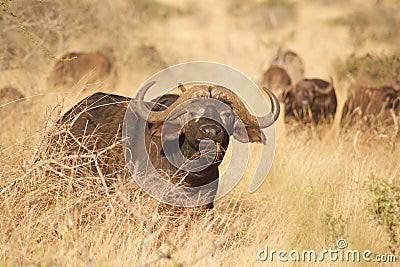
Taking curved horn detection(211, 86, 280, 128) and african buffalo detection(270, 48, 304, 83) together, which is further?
african buffalo detection(270, 48, 304, 83)

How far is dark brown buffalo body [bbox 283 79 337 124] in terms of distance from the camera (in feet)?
30.1

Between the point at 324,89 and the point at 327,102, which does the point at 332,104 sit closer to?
the point at 327,102

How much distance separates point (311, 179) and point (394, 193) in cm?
142

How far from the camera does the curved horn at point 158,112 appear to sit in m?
4.80

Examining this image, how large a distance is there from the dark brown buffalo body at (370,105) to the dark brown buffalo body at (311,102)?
37 centimetres

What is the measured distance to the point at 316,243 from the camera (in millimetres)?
4410

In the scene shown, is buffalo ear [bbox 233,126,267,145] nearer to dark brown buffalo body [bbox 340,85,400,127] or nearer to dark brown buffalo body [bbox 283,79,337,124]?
dark brown buffalo body [bbox 340,85,400,127]

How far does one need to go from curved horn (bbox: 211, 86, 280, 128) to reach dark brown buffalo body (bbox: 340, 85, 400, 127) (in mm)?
3292

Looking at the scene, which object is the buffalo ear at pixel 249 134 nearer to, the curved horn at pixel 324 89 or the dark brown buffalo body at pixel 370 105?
the dark brown buffalo body at pixel 370 105

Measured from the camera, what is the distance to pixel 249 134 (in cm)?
516

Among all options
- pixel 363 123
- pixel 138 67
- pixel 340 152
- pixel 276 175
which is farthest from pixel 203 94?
pixel 138 67

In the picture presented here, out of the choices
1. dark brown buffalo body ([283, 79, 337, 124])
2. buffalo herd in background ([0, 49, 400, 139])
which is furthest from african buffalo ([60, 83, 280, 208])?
dark brown buffalo body ([283, 79, 337, 124])

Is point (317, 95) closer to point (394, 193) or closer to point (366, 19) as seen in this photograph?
point (394, 193)

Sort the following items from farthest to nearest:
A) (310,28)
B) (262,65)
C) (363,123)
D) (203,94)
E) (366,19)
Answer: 1. (310,28)
2. (366,19)
3. (262,65)
4. (363,123)
5. (203,94)
